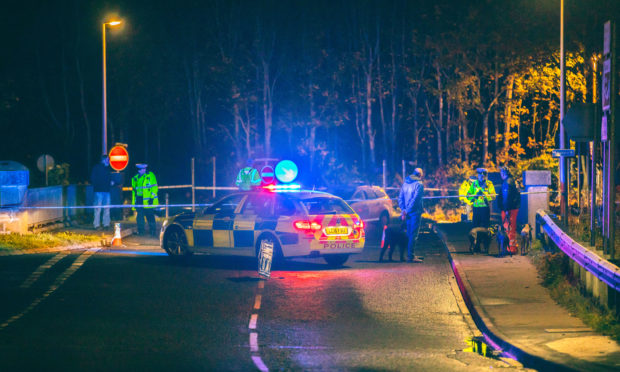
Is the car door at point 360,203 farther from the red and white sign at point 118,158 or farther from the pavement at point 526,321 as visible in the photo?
the red and white sign at point 118,158

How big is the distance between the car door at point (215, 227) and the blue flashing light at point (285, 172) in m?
17.7

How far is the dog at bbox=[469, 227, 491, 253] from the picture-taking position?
706 inches

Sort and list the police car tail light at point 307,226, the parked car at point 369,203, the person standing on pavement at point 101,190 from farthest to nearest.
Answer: the person standing on pavement at point 101,190 < the parked car at point 369,203 < the police car tail light at point 307,226

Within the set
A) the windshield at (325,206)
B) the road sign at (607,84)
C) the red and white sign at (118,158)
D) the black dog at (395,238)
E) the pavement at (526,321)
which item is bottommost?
the pavement at (526,321)

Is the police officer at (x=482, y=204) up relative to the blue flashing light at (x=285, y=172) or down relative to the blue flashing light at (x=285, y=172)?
A: down

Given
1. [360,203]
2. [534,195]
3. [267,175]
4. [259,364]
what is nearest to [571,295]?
[259,364]

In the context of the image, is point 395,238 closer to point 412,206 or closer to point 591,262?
point 412,206

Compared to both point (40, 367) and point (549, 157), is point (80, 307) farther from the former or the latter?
point (549, 157)

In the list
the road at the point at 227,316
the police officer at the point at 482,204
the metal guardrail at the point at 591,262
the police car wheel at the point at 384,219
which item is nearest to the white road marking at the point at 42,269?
the road at the point at 227,316

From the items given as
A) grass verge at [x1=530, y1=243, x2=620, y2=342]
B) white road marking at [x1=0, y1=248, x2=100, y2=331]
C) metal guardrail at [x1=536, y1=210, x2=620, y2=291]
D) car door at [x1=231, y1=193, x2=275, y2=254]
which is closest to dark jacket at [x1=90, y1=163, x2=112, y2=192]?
white road marking at [x1=0, y1=248, x2=100, y2=331]

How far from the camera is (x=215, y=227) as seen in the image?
16.5 meters

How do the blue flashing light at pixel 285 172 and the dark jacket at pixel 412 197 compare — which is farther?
the blue flashing light at pixel 285 172

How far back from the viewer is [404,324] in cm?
1070

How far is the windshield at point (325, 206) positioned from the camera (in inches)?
632
